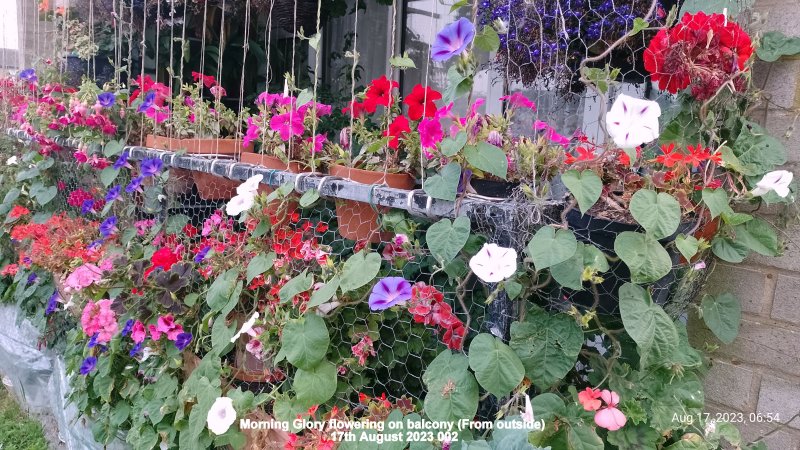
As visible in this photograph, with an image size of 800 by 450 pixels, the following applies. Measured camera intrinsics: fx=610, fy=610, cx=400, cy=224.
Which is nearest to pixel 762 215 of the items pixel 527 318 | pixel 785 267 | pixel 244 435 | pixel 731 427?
pixel 785 267

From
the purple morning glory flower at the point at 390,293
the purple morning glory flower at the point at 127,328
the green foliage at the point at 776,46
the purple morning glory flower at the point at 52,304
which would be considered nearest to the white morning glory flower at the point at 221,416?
the purple morning glory flower at the point at 390,293

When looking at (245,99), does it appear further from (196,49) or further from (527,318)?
(527,318)

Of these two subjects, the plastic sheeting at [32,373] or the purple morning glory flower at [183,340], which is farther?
the plastic sheeting at [32,373]

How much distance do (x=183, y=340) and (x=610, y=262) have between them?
125 centimetres

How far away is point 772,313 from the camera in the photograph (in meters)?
1.31

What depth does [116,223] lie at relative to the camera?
2.34 metres

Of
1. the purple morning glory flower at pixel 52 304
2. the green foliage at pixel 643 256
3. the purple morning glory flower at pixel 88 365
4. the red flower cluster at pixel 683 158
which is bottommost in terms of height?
the purple morning glory flower at pixel 52 304

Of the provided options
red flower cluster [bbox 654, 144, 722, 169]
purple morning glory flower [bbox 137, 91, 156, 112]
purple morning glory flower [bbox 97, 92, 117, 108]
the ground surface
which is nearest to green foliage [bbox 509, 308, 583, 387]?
red flower cluster [bbox 654, 144, 722, 169]

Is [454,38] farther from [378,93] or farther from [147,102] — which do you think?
[147,102]

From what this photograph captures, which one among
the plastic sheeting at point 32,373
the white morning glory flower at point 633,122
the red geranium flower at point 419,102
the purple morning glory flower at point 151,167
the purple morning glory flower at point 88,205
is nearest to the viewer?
the white morning glory flower at point 633,122

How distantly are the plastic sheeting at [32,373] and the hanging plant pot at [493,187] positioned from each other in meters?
1.94

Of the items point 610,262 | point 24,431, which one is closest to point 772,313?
point 610,262

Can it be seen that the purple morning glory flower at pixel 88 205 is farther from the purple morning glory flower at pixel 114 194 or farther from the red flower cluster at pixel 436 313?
the red flower cluster at pixel 436 313

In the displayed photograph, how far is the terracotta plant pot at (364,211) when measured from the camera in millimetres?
1358
